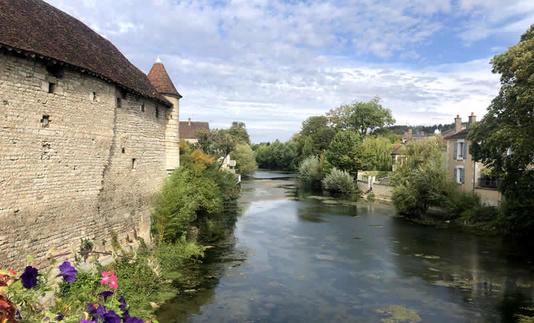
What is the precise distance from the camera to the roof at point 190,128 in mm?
55272

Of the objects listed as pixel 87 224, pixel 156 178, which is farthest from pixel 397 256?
pixel 87 224

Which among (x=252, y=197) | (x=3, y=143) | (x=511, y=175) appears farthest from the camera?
(x=252, y=197)

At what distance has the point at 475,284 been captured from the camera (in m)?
12.0

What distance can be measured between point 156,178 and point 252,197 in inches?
747

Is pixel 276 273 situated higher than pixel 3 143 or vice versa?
pixel 3 143

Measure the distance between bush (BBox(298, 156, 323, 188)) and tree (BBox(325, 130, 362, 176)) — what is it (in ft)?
11.5

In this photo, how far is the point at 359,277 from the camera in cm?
1271

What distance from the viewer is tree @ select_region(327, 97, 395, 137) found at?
54094mm

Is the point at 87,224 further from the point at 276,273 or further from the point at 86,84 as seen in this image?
the point at 276,273

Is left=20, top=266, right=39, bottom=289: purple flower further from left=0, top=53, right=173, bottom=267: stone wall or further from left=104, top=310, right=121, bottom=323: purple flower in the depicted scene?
left=0, top=53, right=173, bottom=267: stone wall

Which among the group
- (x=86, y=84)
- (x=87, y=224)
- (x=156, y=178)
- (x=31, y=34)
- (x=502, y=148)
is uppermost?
(x=31, y=34)

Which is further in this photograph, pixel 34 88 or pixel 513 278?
pixel 513 278

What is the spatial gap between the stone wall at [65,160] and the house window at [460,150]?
1922 centimetres

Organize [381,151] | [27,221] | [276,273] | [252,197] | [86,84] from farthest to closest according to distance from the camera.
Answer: [381,151]
[252,197]
[276,273]
[86,84]
[27,221]
